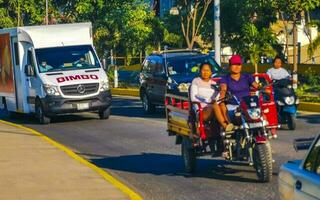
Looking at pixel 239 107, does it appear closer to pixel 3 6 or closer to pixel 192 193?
pixel 192 193

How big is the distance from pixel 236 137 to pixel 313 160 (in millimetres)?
5478

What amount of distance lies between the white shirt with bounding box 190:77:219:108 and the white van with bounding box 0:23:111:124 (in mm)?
10752

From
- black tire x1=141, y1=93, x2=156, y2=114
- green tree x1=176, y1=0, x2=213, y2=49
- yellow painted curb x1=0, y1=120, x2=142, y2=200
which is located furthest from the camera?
green tree x1=176, y1=0, x2=213, y2=49

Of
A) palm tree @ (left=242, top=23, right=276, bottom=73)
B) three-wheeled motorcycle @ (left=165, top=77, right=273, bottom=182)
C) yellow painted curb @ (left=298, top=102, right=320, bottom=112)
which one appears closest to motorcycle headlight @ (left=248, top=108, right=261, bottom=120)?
three-wheeled motorcycle @ (left=165, top=77, right=273, bottom=182)

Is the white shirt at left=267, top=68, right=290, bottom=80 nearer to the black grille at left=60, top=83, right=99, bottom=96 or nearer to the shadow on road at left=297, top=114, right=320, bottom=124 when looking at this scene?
the shadow on road at left=297, top=114, right=320, bottom=124

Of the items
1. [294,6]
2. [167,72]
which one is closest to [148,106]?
[167,72]

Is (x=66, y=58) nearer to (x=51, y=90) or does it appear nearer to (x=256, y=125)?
(x=51, y=90)

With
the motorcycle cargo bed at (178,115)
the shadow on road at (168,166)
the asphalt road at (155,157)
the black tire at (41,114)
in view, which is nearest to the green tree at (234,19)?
the asphalt road at (155,157)

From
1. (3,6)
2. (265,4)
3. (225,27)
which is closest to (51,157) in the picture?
(265,4)

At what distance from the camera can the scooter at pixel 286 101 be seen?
1867 cm

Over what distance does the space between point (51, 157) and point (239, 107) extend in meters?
4.75

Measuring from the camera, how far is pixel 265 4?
27.8 m

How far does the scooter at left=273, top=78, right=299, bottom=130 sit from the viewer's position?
1867 centimetres

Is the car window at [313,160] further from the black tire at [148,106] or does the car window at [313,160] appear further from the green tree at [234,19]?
the green tree at [234,19]
